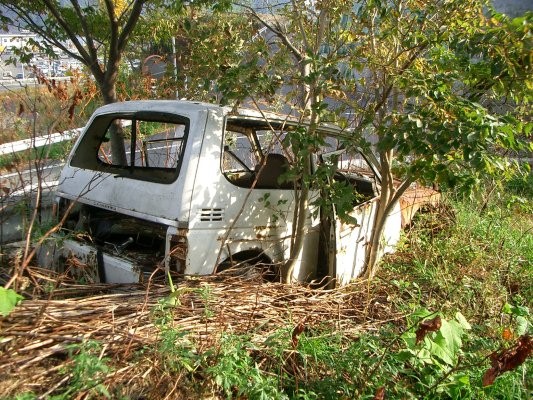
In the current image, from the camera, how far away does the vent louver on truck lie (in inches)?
137

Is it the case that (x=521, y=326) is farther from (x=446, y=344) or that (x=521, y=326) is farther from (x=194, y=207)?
(x=194, y=207)

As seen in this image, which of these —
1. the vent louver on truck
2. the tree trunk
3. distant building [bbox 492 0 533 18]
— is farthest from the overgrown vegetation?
distant building [bbox 492 0 533 18]

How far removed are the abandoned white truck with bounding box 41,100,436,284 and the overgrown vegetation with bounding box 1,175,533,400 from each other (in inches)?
11.5

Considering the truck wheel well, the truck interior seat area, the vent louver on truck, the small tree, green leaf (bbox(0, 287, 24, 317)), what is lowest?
the truck wheel well

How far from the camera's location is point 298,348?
3.07 m

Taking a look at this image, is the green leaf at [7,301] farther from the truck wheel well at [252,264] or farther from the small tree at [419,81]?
the small tree at [419,81]

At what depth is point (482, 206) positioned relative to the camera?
22.7 ft

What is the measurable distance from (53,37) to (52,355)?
5228mm

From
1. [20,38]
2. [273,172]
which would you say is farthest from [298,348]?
[20,38]

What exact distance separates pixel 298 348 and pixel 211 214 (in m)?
1.07

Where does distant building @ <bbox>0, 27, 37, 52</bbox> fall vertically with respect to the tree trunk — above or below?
above

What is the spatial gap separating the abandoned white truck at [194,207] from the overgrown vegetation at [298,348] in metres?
0.29

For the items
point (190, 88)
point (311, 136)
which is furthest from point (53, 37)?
point (311, 136)

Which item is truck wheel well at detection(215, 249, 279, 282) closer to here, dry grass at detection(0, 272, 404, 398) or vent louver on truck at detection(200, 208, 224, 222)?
dry grass at detection(0, 272, 404, 398)
